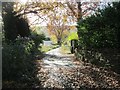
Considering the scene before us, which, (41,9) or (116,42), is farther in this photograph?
(41,9)

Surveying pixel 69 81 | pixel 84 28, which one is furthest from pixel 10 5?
pixel 69 81

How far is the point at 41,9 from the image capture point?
18734 mm

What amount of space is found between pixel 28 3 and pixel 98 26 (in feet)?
28.2

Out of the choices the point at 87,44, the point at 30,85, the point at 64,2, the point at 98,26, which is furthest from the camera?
the point at 64,2

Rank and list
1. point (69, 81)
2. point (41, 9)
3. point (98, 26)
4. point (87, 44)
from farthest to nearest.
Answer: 1. point (41, 9)
2. point (87, 44)
3. point (98, 26)
4. point (69, 81)

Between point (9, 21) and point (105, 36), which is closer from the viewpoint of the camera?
point (105, 36)

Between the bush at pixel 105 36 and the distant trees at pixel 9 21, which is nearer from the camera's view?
the bush at pixel 105 36

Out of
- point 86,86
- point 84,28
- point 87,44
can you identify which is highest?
point 84,28

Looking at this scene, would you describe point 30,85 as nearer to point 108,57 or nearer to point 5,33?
point 108,57

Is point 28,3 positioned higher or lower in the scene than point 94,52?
higher

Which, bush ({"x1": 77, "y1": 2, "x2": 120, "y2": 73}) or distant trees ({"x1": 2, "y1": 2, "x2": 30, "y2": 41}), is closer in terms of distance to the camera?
bush ({"x1": 77, "y1": 2, "x2": 120, "y2": 73})

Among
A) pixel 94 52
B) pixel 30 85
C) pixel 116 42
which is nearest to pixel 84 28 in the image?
pixel 94 52

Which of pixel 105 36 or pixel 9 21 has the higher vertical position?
pixel 9 21

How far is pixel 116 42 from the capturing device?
10.6 meters
